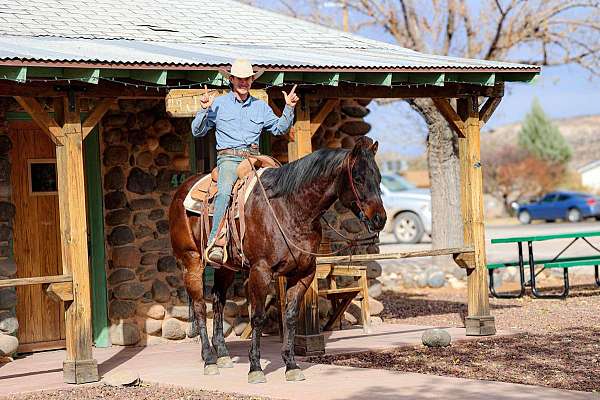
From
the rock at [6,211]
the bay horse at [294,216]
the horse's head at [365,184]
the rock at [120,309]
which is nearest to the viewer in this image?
the horse's head at [365,184]

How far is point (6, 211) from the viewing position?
11297mm

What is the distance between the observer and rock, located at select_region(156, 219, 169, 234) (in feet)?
39.8

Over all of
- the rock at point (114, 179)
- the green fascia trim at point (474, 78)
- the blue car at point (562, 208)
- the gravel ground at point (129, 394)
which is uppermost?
the green fascia trim at point (474, 78)

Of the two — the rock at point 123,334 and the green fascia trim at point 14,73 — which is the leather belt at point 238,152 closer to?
the green fascia trim at point 14,73

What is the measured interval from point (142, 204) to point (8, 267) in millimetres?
1643

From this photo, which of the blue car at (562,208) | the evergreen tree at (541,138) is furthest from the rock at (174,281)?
the evergreen tree at (541,138)

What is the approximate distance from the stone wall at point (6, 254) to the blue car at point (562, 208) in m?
30.2

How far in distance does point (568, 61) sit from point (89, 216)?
12877 mm

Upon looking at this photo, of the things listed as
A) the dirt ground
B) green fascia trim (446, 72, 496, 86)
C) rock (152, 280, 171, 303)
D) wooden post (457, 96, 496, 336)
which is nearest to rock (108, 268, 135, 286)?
rock (152, 280, 171, 303)

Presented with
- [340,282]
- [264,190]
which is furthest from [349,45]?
[264,190]

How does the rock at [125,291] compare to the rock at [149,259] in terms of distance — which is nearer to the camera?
the rock at [125,291]

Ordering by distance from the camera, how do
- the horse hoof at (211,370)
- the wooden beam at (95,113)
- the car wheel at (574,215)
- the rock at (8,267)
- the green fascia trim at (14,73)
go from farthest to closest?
1. the car wheel at (574,215)
2. the rock at (8,267)
3. the wooden beam at (95,113)
4. the horse hoof at (211,370)
5. the green fascia trim at (14,73)

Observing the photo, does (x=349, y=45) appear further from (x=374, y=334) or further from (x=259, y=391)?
(x=259, y=391)

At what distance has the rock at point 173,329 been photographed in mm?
12031
